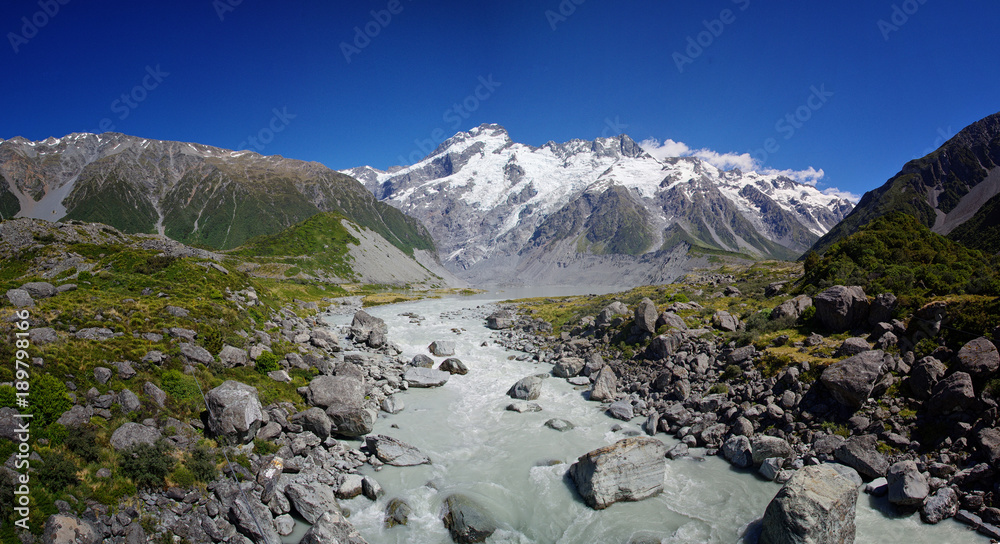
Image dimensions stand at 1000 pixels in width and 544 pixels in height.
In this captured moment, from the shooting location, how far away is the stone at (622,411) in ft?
81.2

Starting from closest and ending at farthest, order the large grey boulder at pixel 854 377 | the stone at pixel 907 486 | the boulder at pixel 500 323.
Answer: the stone at pixel 907 486 → the large grey boulder at pixel 854 377 → the boulder at pixel 500 323

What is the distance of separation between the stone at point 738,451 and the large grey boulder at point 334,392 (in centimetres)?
1911

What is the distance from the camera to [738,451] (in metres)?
19.0

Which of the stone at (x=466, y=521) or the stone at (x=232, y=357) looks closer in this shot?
the stone at (x=466, y=521)

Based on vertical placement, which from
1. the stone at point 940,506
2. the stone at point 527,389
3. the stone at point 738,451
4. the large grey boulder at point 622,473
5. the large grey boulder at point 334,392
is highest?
the large grey boulder at point 334,392

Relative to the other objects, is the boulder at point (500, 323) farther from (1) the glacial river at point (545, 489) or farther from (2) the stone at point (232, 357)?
(2) the stone at point (232, 357)

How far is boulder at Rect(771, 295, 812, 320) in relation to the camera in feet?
99.7

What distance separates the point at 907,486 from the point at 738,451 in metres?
5.71

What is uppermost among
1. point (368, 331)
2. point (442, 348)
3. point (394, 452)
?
point (368, 331)

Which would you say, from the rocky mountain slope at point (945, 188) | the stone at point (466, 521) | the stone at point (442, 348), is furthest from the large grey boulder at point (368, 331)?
the rocky mountain slope at point (945, 188)

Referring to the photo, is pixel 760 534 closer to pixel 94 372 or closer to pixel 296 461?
pixel 296 461

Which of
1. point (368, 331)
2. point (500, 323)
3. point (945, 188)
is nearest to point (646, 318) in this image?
point (500, 323)

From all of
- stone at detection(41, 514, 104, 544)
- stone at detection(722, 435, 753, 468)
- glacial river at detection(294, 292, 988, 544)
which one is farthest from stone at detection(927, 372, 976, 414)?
stone at detection(41, 514, 104, 544)

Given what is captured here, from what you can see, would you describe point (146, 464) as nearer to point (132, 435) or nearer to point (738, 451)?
point (132, 435)
